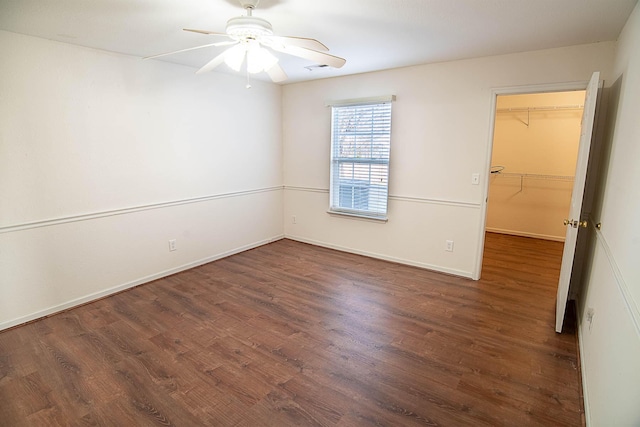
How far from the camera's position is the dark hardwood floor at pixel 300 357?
180 cm

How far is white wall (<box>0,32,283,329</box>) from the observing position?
258 centimetres

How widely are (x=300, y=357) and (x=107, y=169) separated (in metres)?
2.49

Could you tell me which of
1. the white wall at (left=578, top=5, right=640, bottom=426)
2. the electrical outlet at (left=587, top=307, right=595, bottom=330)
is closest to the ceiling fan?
the white wall at (left=578, top=5, right=640, bottom=426)

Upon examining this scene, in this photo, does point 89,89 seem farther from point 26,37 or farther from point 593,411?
point 593,411

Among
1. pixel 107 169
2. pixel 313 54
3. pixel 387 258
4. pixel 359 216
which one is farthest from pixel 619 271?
pixel 107 169

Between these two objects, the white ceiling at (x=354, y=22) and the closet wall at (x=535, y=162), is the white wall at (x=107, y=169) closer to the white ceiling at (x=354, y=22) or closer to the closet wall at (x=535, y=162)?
the white ceiling at (x=354, y=22)

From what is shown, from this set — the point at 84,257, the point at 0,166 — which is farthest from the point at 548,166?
the point at 0,166

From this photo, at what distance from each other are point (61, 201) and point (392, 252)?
11.4ft

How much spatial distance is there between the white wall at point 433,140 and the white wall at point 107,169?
3.49ft

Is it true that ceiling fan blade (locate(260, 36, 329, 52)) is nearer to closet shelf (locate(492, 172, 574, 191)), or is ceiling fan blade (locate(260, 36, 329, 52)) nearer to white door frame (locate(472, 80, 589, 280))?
white door frame (locate(472, 80, 589, 280))

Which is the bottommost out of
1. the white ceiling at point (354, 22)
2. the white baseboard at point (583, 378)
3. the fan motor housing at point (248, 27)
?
the white baseboard at point (583, 378)

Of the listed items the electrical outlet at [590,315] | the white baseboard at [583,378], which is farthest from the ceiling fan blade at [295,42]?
the white baseboard at [583,378]

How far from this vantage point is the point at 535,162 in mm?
5102

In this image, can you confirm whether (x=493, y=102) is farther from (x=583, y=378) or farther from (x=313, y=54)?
(x=583, y=378)
